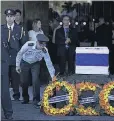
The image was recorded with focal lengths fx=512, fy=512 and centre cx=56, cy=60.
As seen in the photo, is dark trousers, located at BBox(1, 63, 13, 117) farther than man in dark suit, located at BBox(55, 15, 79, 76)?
No

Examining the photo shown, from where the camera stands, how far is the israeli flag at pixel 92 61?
991 centimetres

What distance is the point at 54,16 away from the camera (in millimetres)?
15312

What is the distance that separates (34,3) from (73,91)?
414 cm

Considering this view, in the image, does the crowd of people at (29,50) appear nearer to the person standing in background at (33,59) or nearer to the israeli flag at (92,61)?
the person standing in background at (33,59)

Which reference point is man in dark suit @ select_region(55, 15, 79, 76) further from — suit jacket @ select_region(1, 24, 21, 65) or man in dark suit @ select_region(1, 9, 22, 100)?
suit jacket @ select_region(1, 24, 21, 65)

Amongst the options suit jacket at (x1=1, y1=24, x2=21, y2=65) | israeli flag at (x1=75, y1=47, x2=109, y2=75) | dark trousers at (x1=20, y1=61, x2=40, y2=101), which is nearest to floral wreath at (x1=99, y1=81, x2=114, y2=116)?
israeli flag at (x1=75, y1=47, x2=109, y2=75)

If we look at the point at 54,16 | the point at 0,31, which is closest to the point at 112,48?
the point at 54,16

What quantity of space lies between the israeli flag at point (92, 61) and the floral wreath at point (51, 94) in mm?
490

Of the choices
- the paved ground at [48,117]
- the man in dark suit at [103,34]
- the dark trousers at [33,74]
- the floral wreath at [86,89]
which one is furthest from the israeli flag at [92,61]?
the man in dark suit at [103,34]

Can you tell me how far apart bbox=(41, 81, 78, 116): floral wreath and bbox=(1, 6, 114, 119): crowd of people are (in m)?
0.19

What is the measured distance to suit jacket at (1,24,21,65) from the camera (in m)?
8.98

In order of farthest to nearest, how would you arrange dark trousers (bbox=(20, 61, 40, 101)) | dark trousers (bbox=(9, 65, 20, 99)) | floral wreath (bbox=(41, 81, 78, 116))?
dark trousers (bbox=(9, 65, 20, 99)) < dark trousers (bbox=(20, 61, 40, 101)) < floral wreath (bbox=(41, 81, 78, 116))

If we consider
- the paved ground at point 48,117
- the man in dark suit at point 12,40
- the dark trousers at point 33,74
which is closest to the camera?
the man in dark suit at point 12,40

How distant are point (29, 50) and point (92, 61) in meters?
1.30
